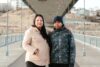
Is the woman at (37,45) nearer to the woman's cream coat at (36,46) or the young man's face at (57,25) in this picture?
the woman's cream coat at (36,46)

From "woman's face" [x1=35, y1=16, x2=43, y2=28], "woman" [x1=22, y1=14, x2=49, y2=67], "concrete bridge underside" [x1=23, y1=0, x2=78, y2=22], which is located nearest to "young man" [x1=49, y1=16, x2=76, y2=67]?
"woman" [x1=22, y1=14, x2=49, y2=67]

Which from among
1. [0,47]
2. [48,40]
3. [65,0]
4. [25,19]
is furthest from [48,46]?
[25,19]

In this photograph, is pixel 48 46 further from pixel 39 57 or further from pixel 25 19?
pixel 25 19

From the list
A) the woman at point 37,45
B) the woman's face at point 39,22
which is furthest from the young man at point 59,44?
the woman's face at point 39,22

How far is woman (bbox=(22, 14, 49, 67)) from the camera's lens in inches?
218

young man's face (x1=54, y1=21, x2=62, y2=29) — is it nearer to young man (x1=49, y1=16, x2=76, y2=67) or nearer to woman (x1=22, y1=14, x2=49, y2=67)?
young man (x1=49, y1=16, x2=76, y2=67)

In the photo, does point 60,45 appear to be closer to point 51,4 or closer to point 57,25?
point 57,25

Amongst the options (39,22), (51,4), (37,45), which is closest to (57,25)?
(39,22)

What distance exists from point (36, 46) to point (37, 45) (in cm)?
3

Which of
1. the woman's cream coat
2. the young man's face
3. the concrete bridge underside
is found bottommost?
the woman's cream coat

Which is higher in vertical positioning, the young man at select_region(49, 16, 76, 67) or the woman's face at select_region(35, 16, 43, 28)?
the woman's face at select_region(35, 16, 43, 28)

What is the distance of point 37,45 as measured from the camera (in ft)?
18.2

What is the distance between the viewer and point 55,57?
559 centimetres

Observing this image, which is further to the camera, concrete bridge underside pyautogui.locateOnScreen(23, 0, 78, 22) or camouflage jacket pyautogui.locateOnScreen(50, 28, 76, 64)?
concrete bridge underside pyautogui.locateOnScreen(23, 0, 78, 22)
